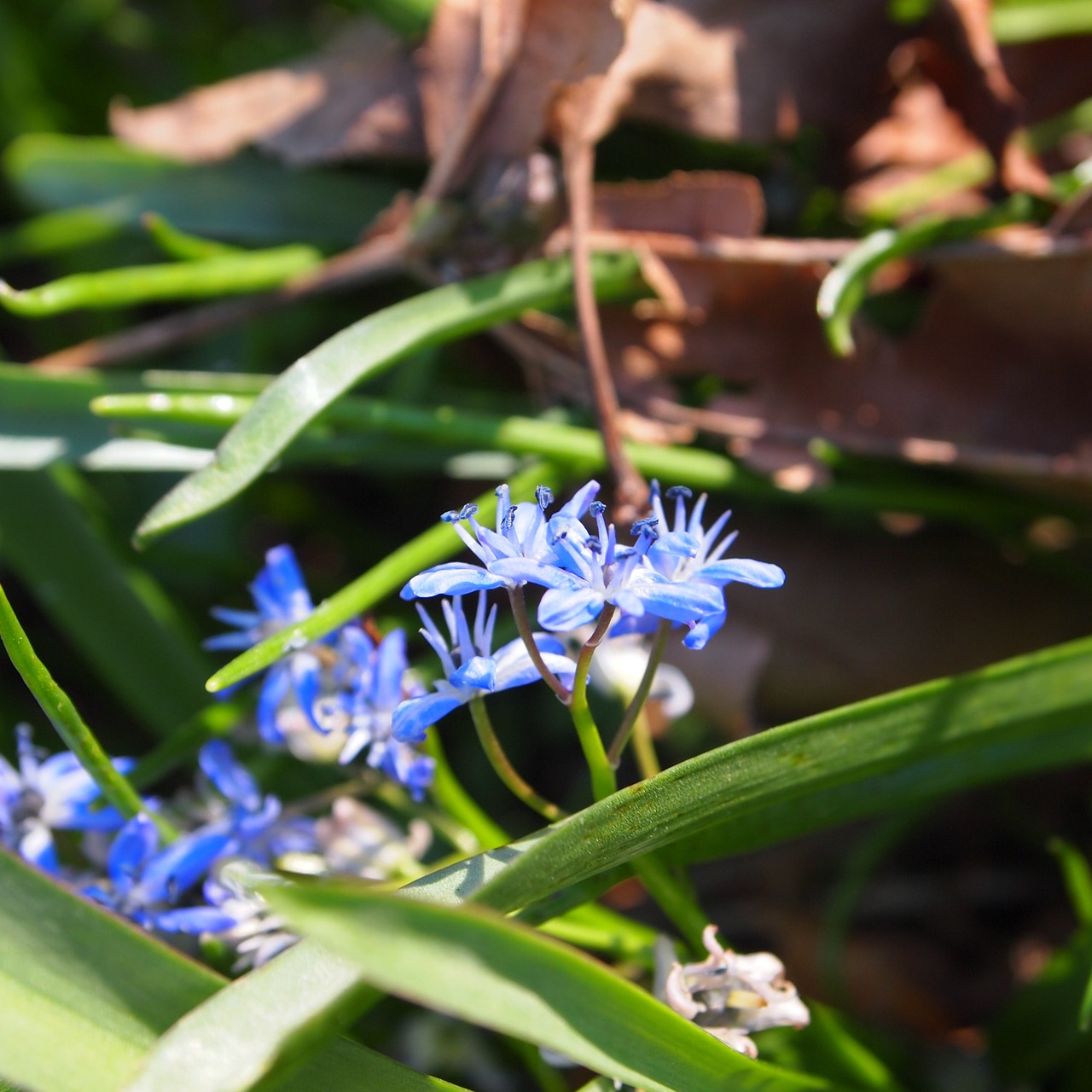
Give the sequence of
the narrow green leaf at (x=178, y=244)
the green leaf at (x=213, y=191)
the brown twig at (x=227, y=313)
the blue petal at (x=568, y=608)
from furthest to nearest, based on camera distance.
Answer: the green leaf at (x=213, y=191) → the brown twig at (x=227, y=313) → the narrow green leaf at (x=178, y=244) → the blue petal at (x=568, y=608)

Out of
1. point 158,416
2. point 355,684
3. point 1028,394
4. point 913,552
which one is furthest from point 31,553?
point 1028,394

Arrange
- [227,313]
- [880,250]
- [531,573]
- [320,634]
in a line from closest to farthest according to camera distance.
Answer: [531,573] < [320,634] < [880,250] < [227,313]

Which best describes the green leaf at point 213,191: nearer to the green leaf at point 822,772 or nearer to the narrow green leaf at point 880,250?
the narrow green leaf at point 880,250

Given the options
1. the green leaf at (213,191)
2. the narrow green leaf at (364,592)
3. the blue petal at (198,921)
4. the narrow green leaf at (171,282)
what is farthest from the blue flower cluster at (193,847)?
the green leaf at (213,191)

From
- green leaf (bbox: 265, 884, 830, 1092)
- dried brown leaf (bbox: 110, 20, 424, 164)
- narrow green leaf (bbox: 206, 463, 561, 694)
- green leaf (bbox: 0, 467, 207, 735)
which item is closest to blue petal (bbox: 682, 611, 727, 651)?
green leaf (bbox: 265, 884, 830, 1092)

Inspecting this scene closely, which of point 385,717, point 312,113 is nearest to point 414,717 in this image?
point 385,717

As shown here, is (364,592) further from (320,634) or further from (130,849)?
(130,849)
